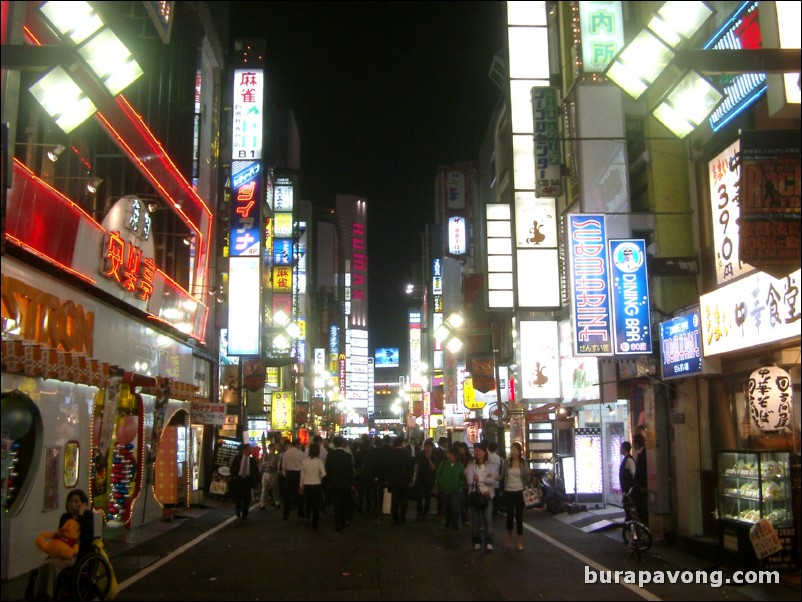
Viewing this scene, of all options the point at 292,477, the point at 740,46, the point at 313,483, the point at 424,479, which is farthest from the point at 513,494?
the point at 740,46

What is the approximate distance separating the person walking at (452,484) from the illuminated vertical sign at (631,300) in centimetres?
419

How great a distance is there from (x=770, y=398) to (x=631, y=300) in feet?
15.6

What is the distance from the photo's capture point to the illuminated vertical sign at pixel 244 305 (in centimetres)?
2786

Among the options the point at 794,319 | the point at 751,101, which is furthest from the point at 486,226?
the point at 794,319

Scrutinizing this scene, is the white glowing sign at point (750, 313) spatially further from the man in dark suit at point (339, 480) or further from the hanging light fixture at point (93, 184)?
the hanging light fixture at point (93, 184)

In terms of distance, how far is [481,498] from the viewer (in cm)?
1370

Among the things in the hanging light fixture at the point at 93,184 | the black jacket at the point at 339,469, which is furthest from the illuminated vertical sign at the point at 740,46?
the hanging light fixture at the point at 93,184

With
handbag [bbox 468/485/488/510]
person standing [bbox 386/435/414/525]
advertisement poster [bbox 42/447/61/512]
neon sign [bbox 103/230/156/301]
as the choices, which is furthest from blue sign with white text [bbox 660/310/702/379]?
neon sign [bbox 103/230/156/301]

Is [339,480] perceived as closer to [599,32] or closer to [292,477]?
[292,477]

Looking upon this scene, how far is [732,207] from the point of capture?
12609 mm

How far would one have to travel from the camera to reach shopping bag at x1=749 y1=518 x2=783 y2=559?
1034cm

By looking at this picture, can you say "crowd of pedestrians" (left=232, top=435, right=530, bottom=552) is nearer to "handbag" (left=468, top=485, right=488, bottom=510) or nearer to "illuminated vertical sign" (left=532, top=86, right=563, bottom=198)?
"handbag" (left=468, top=485, right=488, bottom=510)

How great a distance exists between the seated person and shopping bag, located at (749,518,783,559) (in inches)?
325

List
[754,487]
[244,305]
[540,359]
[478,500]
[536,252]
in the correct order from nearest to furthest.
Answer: [754,487], [478,500], [536,252], [540,359], [244,305]
